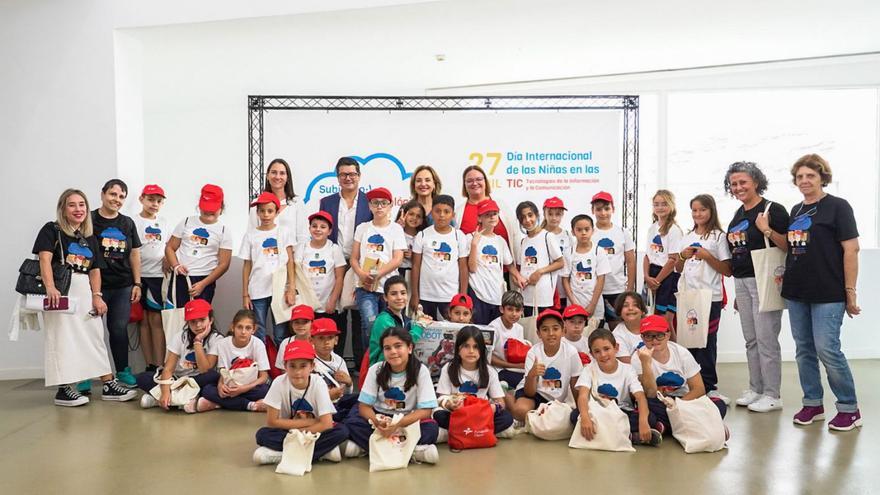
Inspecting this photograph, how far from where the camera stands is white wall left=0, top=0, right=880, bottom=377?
19.3ft

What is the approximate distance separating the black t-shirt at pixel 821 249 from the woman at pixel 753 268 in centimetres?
29

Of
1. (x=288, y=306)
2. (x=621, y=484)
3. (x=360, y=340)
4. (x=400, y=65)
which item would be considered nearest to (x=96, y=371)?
(x=288, y=306)

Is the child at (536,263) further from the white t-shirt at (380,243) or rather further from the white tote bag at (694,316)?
the white tote bag at (694,316)

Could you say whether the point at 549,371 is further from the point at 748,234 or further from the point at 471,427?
the point at 748,234

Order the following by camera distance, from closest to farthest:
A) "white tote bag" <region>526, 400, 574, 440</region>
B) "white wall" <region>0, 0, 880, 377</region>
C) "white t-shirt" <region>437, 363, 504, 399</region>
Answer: "white tote bag" <region>526, 400, 574, 440</region> → "white t-shirt" <region>437, 363, 504, 399</region> → "white wall" <region>0, 0, 880, 377</region>

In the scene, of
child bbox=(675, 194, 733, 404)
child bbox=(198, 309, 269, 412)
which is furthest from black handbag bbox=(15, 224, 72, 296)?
child bbox=(675, 194, 733, 404)

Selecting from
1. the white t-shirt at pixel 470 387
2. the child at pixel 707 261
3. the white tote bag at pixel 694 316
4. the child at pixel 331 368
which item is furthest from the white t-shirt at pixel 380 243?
the child at pixel 707 261

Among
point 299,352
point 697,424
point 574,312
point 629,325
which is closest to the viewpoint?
point 299,352

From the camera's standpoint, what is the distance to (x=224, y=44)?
261 inches

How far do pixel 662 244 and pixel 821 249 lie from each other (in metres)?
1.32

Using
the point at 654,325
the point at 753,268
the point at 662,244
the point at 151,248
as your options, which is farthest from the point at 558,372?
the point at 151,248

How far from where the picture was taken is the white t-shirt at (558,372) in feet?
14.9

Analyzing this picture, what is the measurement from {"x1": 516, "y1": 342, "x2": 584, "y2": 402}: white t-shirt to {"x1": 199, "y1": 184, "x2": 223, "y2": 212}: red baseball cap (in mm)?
2590

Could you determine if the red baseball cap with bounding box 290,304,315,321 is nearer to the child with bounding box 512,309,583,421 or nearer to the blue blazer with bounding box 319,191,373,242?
the blue blazer with bounding box 319,191,373,242
